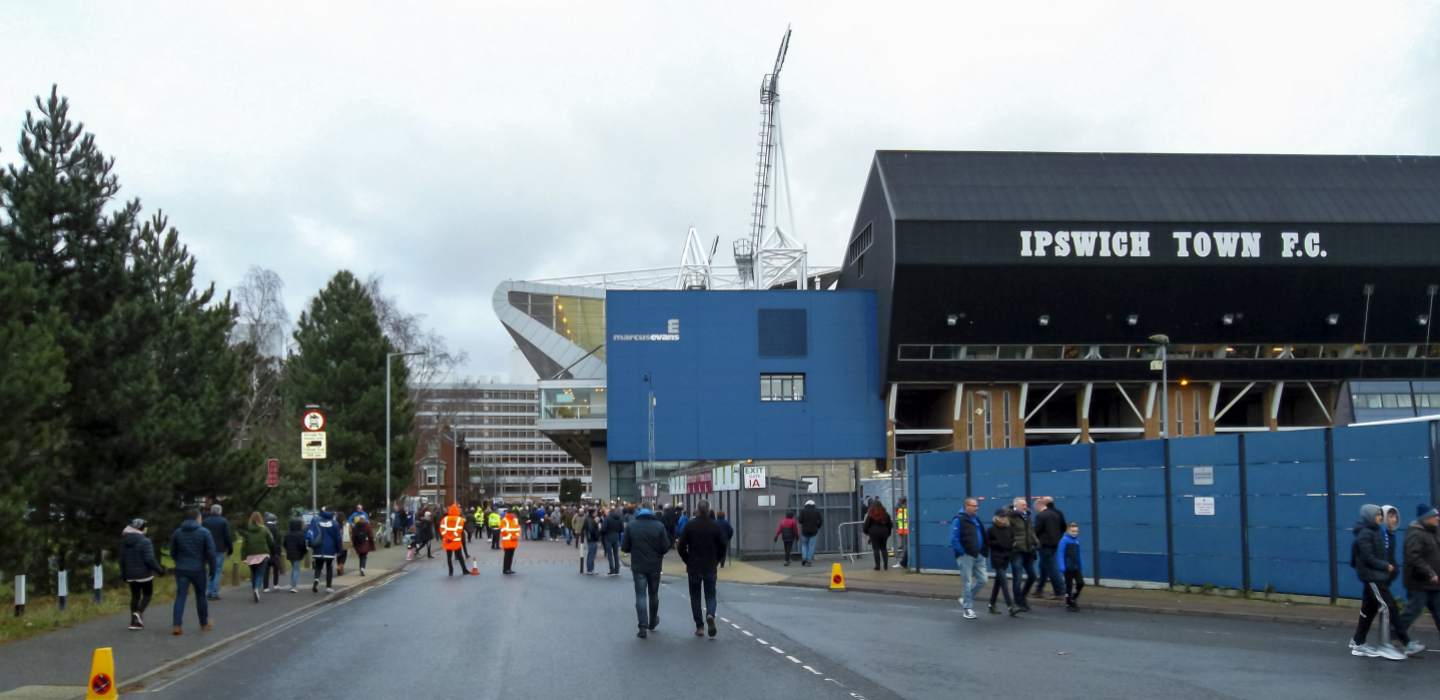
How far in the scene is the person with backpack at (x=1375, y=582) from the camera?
1174cm

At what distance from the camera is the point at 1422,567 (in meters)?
11.6

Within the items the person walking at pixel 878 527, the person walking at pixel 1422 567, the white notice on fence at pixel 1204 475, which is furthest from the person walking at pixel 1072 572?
the person walking at pixel 878 527

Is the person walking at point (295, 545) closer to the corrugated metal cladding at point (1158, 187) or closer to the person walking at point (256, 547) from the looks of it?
the person walking at point (256, 547)

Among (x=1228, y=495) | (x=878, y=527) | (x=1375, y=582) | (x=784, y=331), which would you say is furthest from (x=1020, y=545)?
(x=784, y=331)

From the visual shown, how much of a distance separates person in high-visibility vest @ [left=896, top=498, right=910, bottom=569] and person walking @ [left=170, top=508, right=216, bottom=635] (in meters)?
16.6

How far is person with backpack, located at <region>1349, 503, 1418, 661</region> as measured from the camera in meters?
11.7

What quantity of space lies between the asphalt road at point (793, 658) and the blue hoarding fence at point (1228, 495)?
90.8 inches

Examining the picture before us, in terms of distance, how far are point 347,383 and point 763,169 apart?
167ft

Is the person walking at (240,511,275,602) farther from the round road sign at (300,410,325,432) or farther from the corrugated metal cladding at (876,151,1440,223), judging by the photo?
the corrugated metal cladding at (876,151,1440,223)

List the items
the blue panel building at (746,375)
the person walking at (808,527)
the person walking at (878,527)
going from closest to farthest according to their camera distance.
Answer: the person walking at (878,527), the person walking at (808,527), the blue panel building at (746,375)

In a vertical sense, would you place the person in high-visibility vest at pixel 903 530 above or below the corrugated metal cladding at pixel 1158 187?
below

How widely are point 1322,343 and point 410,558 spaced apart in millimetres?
43826

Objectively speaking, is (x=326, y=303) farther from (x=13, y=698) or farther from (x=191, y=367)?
(x=13, y=698)

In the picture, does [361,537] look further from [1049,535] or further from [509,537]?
[1049,535]
